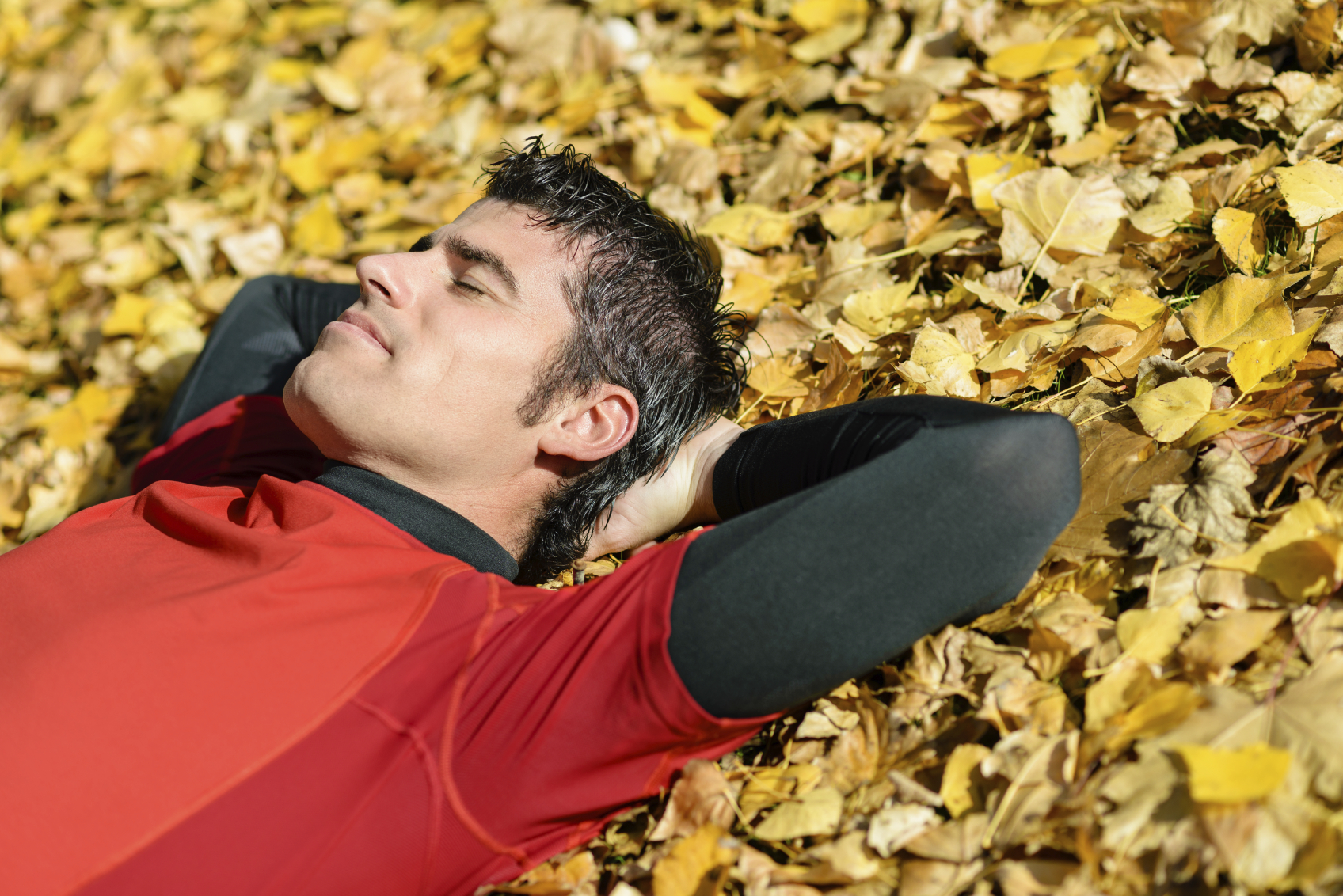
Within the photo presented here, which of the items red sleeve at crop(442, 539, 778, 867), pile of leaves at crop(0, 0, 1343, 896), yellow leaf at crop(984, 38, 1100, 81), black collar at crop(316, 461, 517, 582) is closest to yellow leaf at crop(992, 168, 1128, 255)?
pile of leaves at crop(0, 0, 1343, 896)

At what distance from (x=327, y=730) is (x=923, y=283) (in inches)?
60.8

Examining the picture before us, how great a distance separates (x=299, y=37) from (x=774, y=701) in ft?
10.9

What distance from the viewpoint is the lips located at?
1.67 meters

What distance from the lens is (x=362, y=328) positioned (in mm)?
1712

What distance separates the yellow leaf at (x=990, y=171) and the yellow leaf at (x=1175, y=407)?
0.72 meters

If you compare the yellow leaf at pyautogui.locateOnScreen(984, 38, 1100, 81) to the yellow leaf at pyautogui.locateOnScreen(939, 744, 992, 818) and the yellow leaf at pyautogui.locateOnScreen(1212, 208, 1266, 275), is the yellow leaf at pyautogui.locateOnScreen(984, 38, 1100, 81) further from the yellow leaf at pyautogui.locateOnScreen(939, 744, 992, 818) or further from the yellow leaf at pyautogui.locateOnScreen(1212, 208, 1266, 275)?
the yellow leaf at pyautogui.locateOnScreen(939, 744, 992, 818)

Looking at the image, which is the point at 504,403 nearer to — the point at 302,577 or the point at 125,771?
the point at 302,577

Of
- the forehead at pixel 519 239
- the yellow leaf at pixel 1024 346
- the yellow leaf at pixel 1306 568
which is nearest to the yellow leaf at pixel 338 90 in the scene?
the forehead at pixel 519 239

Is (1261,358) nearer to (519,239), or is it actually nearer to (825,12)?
(519,239)

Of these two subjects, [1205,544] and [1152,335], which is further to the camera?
[1152,335]

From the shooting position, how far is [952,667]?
1379 mm

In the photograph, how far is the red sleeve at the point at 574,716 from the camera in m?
1.24

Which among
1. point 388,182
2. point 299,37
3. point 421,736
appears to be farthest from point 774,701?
point 299,37

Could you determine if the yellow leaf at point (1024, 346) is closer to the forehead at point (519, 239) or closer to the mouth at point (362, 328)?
the forehead at point (519, 239)
